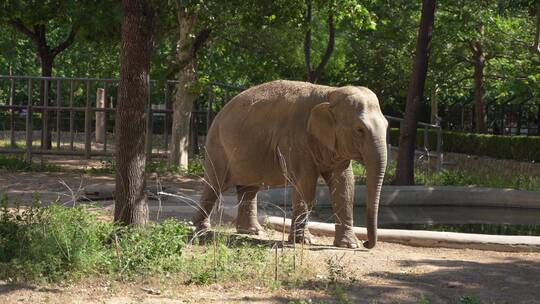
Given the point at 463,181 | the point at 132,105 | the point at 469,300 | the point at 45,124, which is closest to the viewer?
the point at 469,300

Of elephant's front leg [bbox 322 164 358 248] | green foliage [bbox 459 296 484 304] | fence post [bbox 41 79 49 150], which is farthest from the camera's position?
fence post [bbox 41 79 49 150]

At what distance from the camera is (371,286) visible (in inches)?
308

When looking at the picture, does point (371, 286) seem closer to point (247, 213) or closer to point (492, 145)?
point (247, 213)

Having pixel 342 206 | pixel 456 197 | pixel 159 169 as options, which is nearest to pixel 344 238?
pixel 342 206

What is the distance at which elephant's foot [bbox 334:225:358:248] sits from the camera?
9.95 metres

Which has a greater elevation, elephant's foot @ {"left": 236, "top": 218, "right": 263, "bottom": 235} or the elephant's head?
the elephant's head

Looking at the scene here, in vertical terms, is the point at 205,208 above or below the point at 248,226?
above

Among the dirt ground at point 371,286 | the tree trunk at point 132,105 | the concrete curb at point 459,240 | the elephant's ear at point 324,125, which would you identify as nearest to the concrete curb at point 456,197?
the concrete curb at point 459,240

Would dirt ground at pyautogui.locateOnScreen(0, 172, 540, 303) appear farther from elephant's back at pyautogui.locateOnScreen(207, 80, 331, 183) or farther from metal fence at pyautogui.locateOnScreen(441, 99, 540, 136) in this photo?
metal fence at pyautogui.locateOnScreen(441, 99, 540, 136)

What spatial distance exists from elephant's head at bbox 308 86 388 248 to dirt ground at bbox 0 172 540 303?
635 mm

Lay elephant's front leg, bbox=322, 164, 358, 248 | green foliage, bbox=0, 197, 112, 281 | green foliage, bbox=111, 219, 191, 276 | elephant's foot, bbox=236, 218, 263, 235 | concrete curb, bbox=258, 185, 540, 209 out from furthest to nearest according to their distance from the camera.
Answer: concrete curb, bbox=258, 185, 540, 209
elephant's foot, bbox=236, 218, 263, 235
elephant's front leg, bbox=322, 164, 358, 248
green foliage, bbox=111, 219, 191, 276
green foliage, bbox=0, 197, 112, 281

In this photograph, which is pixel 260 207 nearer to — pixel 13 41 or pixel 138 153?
pixel 138 153

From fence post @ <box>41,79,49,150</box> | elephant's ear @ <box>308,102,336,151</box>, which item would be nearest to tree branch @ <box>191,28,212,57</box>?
fence post @ <box>41,79,49,150</box>

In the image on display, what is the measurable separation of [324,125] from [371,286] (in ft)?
7.30
